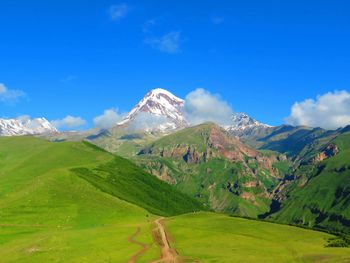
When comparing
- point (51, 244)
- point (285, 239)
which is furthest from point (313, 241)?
point (51, 244)

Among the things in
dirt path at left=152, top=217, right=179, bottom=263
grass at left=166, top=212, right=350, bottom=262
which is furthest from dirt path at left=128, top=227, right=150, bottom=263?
grass at left=166, top=212, right=350, bottom=262

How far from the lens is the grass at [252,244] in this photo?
5069 inches

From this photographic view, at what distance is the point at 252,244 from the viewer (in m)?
158

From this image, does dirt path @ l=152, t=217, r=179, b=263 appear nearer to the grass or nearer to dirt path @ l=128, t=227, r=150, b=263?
the grass

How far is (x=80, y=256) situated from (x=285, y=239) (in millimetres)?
68688

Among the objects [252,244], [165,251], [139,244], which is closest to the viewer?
[165,251]

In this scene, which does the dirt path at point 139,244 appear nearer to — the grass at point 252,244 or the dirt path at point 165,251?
the dirt path at point 165,251

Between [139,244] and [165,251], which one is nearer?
[165,251]

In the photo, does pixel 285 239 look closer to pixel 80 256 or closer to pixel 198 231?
pixel 198 231

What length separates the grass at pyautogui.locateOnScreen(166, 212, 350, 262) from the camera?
129 m

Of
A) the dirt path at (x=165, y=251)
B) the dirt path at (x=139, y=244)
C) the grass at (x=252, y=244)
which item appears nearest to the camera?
the grass at (x=252, y=244)

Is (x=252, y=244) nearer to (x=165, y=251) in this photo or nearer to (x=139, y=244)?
(x=165, y=251)

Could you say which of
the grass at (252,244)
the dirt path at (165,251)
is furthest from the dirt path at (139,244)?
the grass at (252,244)

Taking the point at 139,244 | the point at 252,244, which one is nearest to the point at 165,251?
the point at 139,244
